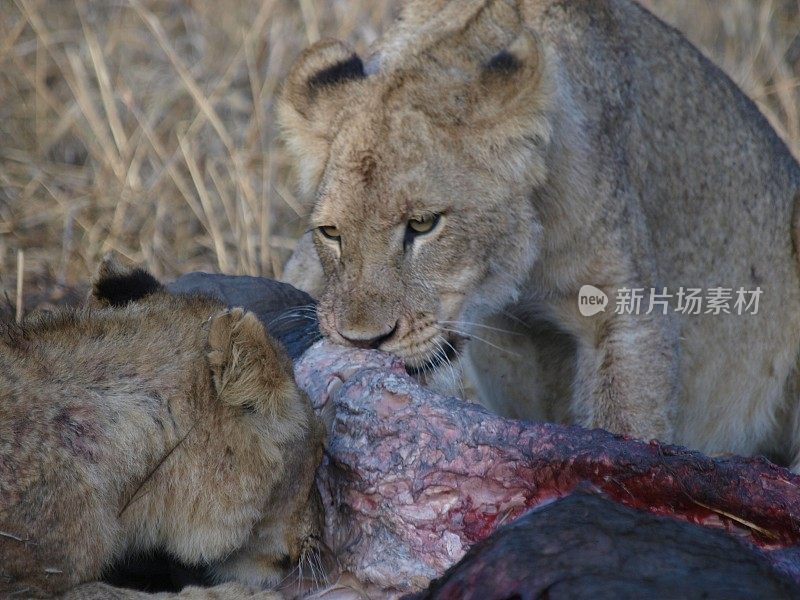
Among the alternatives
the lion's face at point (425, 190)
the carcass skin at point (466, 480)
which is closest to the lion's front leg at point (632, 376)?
the lion's face at point (425, 190)

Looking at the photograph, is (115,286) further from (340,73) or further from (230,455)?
(340,73)

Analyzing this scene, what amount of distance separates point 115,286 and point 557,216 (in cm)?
164

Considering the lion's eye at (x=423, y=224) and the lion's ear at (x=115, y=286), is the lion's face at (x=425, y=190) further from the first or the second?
the lion's ear at (x=115, y=286)

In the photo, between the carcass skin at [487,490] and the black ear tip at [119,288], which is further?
the black ear tip at [119,288]

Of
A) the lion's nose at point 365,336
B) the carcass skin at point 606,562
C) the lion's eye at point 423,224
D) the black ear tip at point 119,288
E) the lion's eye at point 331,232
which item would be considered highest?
the lion's eye at point 423,224

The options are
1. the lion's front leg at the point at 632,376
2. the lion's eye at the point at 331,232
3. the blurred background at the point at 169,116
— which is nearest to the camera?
the lion's eye at the point at 331,232

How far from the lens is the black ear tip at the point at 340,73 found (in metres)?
4.26

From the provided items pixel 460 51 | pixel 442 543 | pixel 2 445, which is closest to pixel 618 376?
pixel 460 51

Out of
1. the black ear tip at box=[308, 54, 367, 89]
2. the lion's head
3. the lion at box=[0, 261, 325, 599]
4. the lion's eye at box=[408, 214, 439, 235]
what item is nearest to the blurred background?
the black ear tip at box=[308, 54, 367, 89]

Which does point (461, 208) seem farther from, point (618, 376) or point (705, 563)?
point (705, 563)

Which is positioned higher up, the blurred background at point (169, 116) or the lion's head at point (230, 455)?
the blurred background at point (169, 116)

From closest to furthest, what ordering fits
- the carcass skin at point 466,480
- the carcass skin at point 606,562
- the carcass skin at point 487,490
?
the carcass skin at point 606,562
the carcass skin at point 487,490
the carcass skin at point 466,480

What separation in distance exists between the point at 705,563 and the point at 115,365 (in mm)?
1476

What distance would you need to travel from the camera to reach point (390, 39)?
463 centimetres
